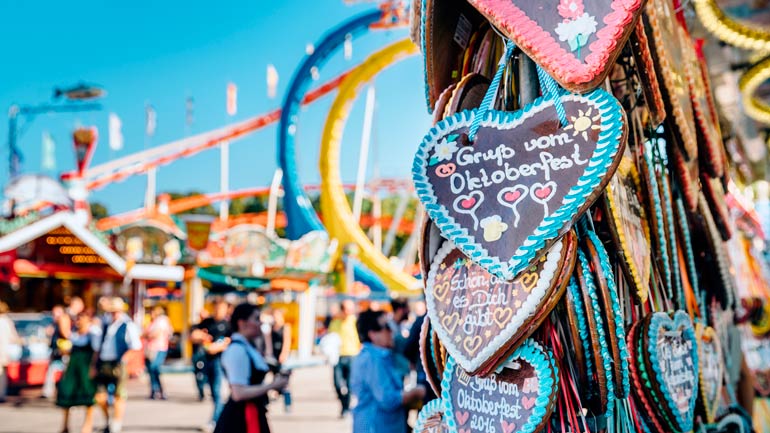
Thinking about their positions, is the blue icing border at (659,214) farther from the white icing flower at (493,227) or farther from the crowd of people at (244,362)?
the crowd of people at (244,362)

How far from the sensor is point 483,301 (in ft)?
Result: 5.37

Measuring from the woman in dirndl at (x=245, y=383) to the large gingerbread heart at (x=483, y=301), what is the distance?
6.64ft

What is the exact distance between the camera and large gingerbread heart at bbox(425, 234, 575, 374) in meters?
1.55

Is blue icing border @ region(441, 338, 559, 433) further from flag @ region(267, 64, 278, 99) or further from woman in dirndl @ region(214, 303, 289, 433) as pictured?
flag @ region(267, 64, 278, 99)

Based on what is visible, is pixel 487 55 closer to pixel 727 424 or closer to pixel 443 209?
pixel 443 209

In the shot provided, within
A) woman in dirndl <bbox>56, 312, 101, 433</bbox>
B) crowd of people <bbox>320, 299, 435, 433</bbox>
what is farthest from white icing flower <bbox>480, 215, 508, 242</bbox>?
woman in dirndl <bbox>56, 312, 101, 433</bbox>

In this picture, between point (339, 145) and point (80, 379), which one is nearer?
point (80, 379)

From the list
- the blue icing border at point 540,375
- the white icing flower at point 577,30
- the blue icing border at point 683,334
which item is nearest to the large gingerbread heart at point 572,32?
the white icing flower at point 577,30

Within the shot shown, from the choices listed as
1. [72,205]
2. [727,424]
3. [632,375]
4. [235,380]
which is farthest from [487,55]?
[72,205]

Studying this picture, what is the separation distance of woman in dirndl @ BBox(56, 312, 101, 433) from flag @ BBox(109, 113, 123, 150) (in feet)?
69.1

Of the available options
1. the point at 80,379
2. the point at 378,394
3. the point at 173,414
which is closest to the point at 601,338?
the point at 378,394

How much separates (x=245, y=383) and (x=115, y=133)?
2541 centimetres

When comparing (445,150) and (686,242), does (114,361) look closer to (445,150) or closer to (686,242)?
(686,242)

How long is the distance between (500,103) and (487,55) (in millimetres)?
286
